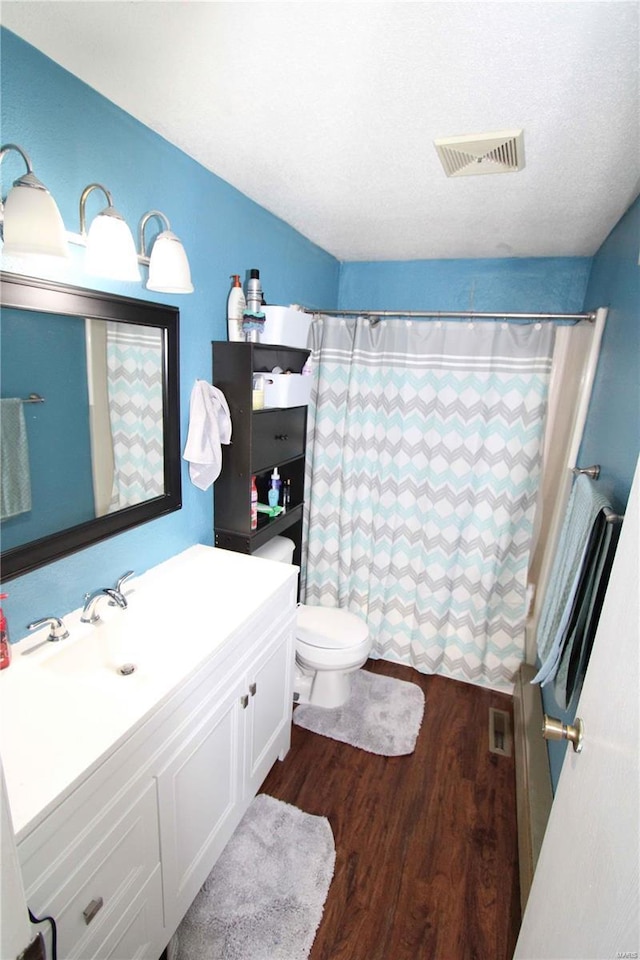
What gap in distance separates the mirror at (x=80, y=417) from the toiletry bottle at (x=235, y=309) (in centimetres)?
29

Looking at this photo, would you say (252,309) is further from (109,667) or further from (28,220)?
(109,667)

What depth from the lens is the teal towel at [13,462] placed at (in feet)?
3.54

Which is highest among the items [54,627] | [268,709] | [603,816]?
[603,816]

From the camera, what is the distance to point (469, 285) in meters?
2.57

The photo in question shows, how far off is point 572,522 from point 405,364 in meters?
1.17

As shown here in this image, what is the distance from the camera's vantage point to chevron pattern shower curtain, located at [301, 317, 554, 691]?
2.21 meters

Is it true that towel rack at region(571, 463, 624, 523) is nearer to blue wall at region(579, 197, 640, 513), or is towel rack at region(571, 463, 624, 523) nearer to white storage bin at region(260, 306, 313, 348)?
blue wall at region(579, 197, 640, 513)

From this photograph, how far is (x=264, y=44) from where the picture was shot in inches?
37.4

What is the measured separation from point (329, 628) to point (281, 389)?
1.17 metres

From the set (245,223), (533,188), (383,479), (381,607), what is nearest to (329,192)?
(245,223)

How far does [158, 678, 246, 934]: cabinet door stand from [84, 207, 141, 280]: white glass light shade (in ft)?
3.98

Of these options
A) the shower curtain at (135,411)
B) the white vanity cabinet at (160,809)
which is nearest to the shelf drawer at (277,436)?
the shower curtain at (135,411)

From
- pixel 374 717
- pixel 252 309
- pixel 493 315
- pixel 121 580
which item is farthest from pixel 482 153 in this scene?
pixel 374 717

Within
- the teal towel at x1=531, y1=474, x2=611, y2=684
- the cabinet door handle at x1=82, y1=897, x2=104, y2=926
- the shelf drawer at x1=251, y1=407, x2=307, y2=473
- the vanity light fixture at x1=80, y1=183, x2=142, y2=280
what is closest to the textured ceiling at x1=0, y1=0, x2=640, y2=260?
the vanity light fixture at x1=80, y1=183, x2=142, y2=280
